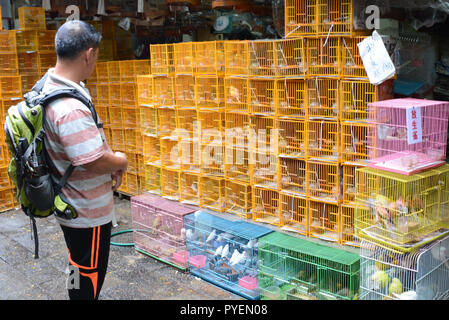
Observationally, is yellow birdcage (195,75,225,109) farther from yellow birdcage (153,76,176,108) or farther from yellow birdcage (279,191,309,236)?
yellow birdcage (279,191,309,236)

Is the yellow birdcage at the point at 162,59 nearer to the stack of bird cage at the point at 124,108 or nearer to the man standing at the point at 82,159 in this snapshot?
the stack of bird cage at the point at 124,108

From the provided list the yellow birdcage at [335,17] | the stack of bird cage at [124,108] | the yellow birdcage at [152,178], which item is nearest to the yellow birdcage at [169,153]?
the yellow birdcage at [152,178]

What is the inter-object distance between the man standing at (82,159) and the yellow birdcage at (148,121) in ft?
11.9

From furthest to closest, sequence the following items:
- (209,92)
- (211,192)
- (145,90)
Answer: (145,90)
(211,192)
(209,92)

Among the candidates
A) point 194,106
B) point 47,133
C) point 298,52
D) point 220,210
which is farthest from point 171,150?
point 47,133

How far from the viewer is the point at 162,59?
6.04 meters

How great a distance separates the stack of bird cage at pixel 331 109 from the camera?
4.22 metres

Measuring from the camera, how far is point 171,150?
615 centimetres

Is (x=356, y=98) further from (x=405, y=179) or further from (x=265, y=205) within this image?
(x=265, y=205)

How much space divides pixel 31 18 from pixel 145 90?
2678 mm

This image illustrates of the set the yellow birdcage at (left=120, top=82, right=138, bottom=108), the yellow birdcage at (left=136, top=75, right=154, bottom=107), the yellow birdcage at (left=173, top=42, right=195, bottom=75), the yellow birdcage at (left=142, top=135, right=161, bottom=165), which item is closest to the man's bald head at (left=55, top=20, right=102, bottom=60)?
the yellow birdcage at (left=173, top=42, right=195, bottom=75)

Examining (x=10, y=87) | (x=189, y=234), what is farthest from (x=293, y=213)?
(x=10, y=87)

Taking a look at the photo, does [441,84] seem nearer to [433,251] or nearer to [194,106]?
[433,251]

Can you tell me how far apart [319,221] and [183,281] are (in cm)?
160
